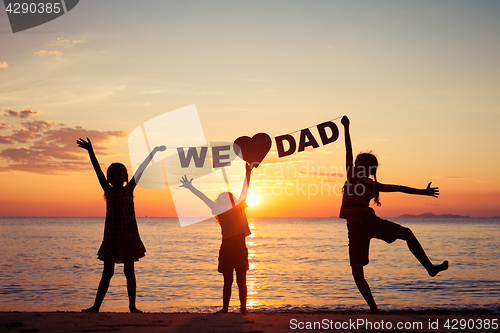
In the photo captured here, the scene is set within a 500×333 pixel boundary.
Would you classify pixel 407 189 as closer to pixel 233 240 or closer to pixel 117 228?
pixel 233 240

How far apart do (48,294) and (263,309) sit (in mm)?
6584

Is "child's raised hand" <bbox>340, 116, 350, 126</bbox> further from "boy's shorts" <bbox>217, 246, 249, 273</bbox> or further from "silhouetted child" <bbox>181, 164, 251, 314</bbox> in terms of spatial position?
"boy's shorts" <bbox>217, 246, 249, 273</bbox>

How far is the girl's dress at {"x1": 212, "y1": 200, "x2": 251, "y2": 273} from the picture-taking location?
17.3 feet

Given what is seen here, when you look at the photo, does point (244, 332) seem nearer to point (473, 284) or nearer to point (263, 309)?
point (263, 309)

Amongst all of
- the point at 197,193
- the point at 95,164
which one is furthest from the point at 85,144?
the point at 197,193

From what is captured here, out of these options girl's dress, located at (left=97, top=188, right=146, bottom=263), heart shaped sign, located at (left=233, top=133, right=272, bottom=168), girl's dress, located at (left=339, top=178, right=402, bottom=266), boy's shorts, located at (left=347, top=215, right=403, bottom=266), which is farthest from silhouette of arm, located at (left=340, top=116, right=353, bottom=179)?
girl's dress, located at (left=97, top=188, right=146, bottom=263)

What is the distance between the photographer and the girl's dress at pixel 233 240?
208 inches

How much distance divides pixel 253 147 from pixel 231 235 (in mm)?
1820

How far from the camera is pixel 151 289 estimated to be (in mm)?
11922

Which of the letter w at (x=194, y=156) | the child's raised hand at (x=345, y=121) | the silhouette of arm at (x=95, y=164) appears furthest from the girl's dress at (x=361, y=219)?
the silhouette of arm at (x=95, y=164)

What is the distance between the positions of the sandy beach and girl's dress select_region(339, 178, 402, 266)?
35.3 inches

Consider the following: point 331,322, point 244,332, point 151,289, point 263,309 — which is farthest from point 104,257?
point 151,289

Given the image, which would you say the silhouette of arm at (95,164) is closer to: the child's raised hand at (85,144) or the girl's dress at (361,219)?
the child's raised hand at (85,144)

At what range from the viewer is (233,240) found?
17.5ft
